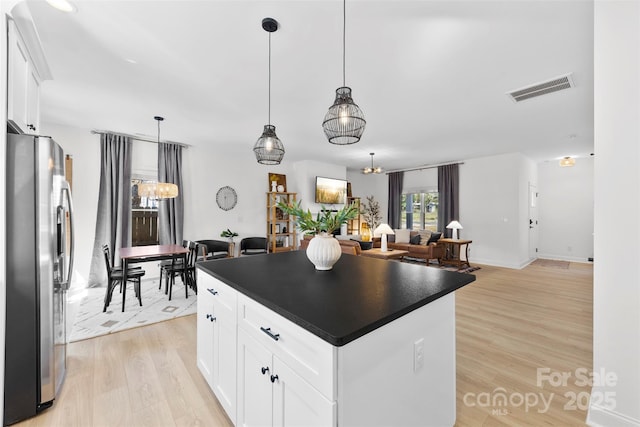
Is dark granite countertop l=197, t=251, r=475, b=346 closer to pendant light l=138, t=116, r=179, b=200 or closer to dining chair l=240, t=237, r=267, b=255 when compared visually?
pendant light l=138, t=116, r=179, b=200

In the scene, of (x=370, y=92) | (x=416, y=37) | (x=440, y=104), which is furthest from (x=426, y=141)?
(x=416, y=37)

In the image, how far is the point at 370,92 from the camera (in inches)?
125

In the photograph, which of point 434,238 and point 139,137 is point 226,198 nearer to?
point 139,137

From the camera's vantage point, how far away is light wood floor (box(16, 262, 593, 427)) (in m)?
1.77

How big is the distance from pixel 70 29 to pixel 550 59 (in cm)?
411

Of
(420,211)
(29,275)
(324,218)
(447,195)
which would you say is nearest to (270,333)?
(324,218)

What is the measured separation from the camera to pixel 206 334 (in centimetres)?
199

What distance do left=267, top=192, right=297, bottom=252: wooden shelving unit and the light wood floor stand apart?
371cm

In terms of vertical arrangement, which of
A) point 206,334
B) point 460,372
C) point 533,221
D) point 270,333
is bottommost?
point 460,372

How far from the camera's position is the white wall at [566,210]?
6977 millimetres

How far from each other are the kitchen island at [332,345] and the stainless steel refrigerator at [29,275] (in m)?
1.02

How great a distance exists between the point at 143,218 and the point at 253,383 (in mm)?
5173

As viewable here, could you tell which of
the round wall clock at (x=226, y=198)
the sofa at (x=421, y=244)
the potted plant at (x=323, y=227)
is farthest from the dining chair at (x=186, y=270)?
the sofa at (x=421, y=244)

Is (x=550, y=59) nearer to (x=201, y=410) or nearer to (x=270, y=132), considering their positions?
(x=270, y=132)
